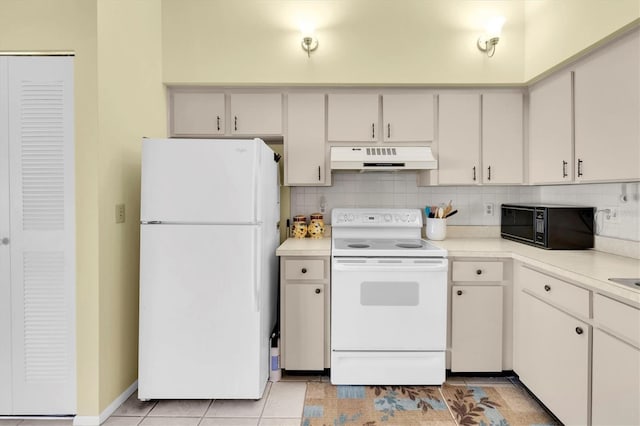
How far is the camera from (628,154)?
1.95m

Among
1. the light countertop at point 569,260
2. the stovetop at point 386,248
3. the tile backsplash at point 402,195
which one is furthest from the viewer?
the tile backsplash at point 402,195

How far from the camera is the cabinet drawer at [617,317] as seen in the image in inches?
59.1

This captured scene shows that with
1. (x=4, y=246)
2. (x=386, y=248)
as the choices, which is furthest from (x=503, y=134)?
(x=4, y=246)

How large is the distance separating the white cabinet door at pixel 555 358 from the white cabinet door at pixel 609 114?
0.84m

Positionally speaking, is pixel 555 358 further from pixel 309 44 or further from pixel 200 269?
pixel 309 44

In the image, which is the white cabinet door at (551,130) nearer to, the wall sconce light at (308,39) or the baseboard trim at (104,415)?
the wall sconce light at (308,39)

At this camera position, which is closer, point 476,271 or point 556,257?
point 556,257

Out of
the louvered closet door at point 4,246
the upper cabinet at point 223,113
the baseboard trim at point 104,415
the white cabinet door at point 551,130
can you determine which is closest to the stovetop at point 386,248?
Answer: the white cabinet door at point 551,130

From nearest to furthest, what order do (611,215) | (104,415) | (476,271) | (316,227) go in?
(104,415) → (611,215) → (476,271) → (316,227)

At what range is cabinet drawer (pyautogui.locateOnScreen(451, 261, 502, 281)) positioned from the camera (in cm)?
258

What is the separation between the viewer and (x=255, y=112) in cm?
297

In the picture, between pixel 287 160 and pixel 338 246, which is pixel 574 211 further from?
pixel 287 160

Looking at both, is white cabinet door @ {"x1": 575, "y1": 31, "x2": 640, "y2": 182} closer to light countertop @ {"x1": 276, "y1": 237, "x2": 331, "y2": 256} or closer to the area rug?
the area rug

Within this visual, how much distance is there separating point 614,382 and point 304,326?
1707 mm
